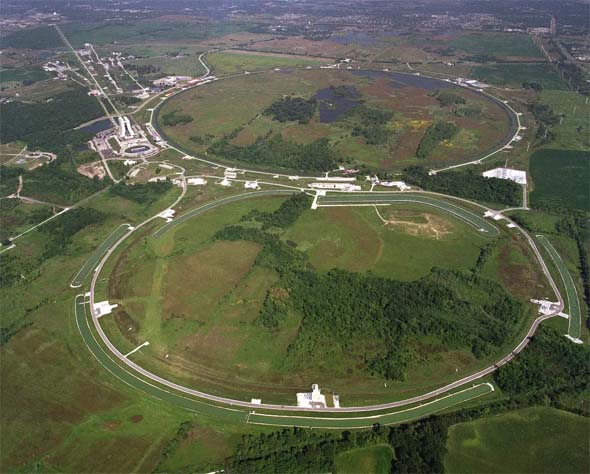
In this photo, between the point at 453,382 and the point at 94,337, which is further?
the point at 94,337

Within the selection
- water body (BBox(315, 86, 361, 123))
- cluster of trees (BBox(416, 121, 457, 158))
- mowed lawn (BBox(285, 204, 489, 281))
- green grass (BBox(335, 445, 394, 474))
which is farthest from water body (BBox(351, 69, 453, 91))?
green grass (BBox(335, 445, 394, 474))

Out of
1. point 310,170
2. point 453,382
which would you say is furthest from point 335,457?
point 310,170

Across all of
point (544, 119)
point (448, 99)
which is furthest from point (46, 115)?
point (544, 119)

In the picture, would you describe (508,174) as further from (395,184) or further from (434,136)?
(434,136)

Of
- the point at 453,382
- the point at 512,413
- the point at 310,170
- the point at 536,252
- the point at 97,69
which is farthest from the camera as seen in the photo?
the point at 97,69

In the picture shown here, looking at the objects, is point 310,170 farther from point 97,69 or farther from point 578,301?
point 97,69

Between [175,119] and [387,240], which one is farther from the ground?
[387,240]

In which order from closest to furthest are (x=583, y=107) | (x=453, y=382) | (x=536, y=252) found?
1. (x=453, y=382)
2. (x=536, y=252)
3. (x=583, y=107)
